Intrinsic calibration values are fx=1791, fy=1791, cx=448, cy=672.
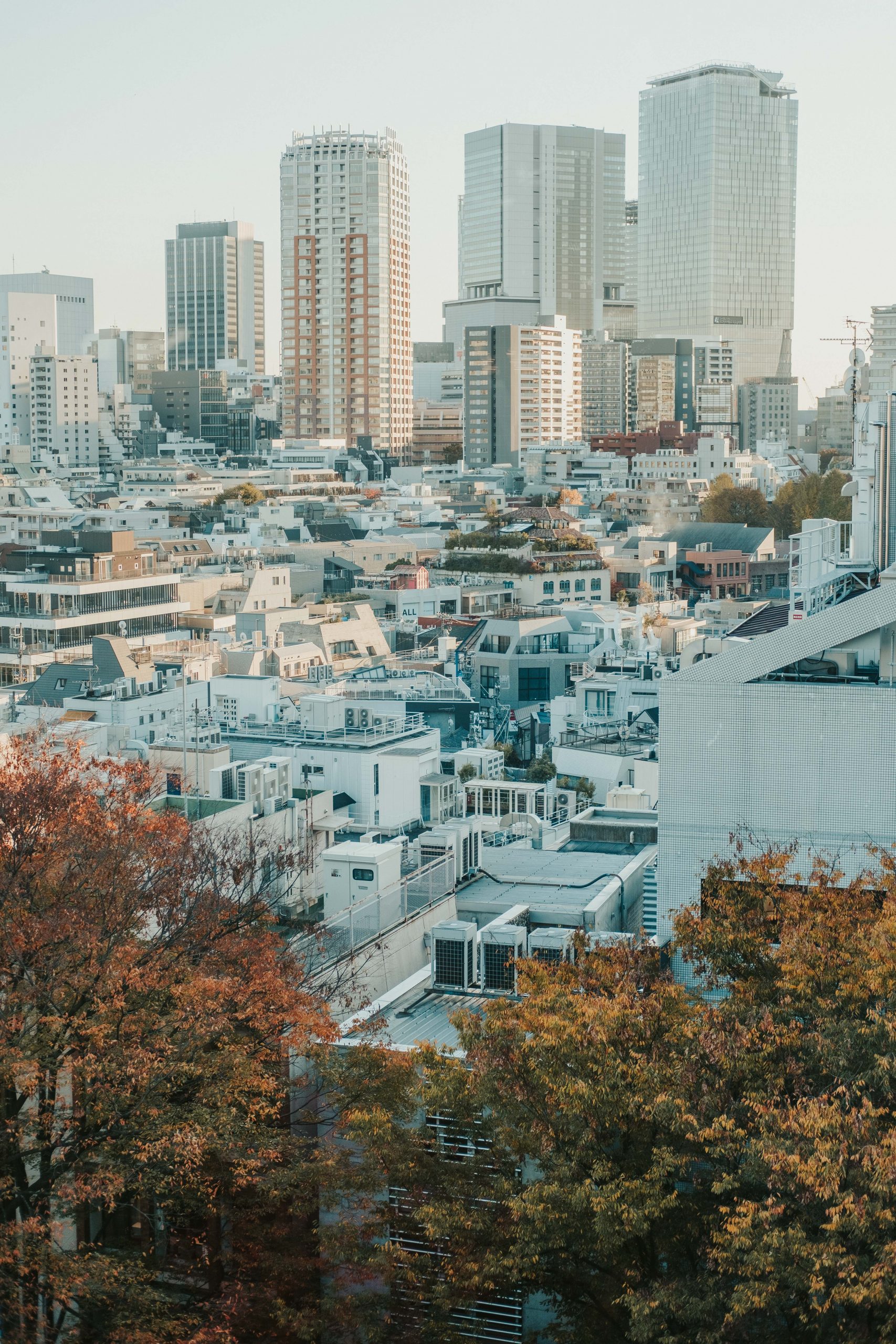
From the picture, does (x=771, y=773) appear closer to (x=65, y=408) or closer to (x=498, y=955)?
(x=498, y=955)

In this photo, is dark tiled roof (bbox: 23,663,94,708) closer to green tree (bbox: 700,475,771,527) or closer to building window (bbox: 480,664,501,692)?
building window (bbox: 480,664,501,692)

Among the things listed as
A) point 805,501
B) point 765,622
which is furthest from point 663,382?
point 765,622

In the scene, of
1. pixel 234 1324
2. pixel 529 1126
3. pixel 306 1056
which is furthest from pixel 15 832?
pixel 529 1126

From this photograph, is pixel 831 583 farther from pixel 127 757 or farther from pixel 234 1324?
pixel 127 757

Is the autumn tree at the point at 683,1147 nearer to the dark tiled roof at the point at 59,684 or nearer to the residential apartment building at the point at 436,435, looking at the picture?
the dark tiled roof at the point at 59,684

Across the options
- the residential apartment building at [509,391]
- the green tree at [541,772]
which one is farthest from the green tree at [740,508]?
the green tree at [541,772]

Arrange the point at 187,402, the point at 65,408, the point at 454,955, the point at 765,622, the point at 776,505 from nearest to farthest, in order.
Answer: the point at 454,955
the point at 765,622
the point at 776,505
the point at 65,408
the point at 187,402
